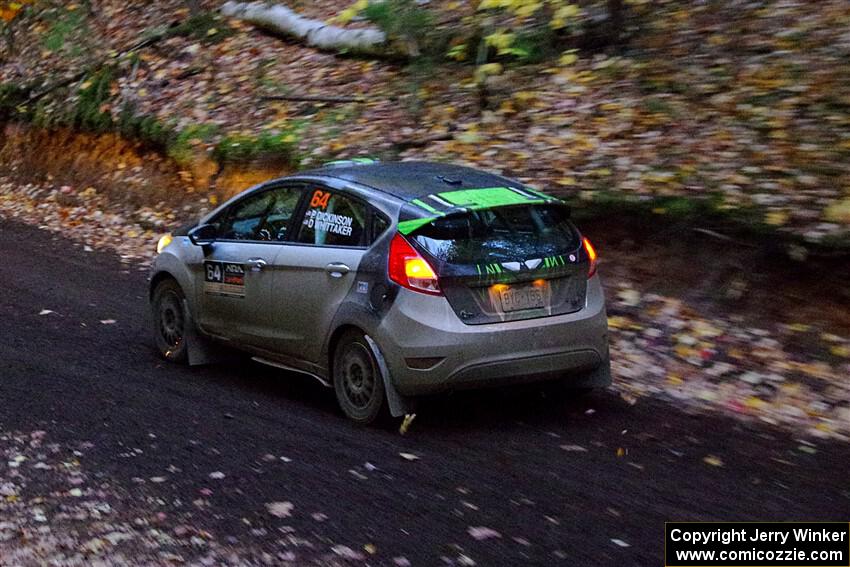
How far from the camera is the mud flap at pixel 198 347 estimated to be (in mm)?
8758

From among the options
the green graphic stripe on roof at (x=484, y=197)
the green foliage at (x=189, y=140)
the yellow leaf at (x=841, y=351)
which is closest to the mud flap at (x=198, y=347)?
the green graphic stripe on roof at (x=484, y=197)

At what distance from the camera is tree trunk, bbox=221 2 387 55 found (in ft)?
52.5

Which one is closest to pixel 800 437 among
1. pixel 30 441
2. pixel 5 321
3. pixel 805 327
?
pixel 805 327

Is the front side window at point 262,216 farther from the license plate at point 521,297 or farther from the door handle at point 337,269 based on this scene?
the license plate at point 521,297

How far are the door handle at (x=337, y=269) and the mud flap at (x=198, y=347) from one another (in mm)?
1971

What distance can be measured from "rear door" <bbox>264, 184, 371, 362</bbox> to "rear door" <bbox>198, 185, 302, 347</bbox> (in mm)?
167

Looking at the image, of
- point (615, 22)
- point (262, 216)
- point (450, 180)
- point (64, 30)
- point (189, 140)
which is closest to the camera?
point (450, 180)

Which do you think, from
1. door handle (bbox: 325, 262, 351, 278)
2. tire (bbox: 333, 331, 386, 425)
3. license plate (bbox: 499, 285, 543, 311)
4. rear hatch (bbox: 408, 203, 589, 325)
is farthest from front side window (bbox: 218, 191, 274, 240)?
license plate (bbox: 499, 285, 543, 311)

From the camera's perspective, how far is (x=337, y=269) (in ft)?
23.3

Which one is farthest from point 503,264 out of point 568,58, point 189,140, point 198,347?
point 189,140

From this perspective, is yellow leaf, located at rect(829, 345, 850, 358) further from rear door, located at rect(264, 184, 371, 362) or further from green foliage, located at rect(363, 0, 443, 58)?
green foliage, located at rect(363, 0, 443, 58)

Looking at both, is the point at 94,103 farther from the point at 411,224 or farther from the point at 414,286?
the point at 414,286

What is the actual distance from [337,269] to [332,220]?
0.46m

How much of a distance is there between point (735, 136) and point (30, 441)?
7.00 meters
